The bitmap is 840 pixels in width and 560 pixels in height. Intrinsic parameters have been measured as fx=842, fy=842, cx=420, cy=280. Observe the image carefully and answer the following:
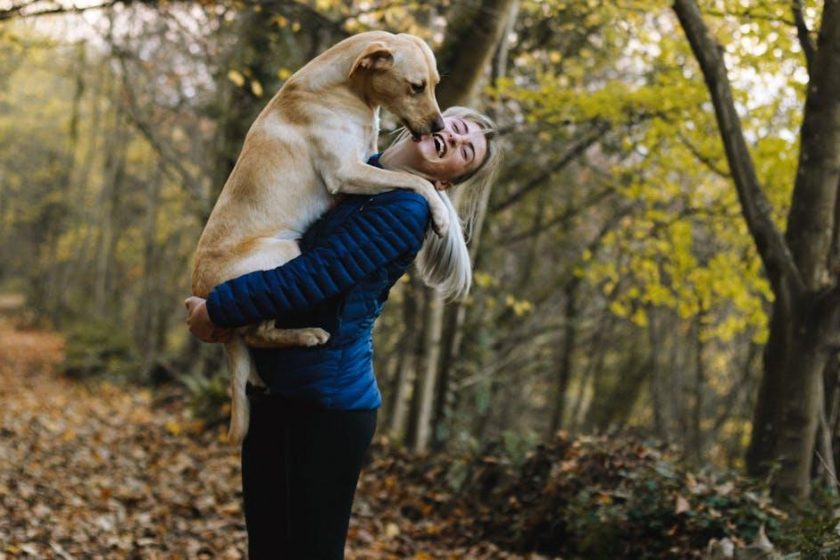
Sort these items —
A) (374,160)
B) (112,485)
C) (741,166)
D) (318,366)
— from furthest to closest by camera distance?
(112,485) < (741,166) < (374,160) < (318,366)

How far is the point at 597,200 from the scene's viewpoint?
12539 millimetres

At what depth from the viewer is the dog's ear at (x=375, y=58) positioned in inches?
112

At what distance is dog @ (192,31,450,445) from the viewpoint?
2.50 m

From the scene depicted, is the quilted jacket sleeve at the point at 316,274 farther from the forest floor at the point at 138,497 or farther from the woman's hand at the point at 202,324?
the forest floor at the point at 138,497

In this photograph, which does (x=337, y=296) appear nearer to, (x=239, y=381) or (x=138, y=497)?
(x=239, y=381)

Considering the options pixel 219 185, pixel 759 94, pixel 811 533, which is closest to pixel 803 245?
pixel 811 533

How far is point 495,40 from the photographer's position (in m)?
6.11

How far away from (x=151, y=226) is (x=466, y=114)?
17.7 meters

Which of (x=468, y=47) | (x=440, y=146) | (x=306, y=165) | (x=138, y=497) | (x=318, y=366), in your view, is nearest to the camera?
(x=318, y=366)

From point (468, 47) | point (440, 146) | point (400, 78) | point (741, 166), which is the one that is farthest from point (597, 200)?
point (440, 146)

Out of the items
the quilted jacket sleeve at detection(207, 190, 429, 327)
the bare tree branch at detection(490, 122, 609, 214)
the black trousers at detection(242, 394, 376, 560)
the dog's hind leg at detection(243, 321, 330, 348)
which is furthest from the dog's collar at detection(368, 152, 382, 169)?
the bare tree branch at detection(490, 122, 609, 214)

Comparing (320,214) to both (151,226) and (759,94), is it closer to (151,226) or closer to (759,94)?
(759,94)

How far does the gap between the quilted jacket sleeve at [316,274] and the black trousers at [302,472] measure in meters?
0.30

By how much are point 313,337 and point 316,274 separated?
187 millimetres
